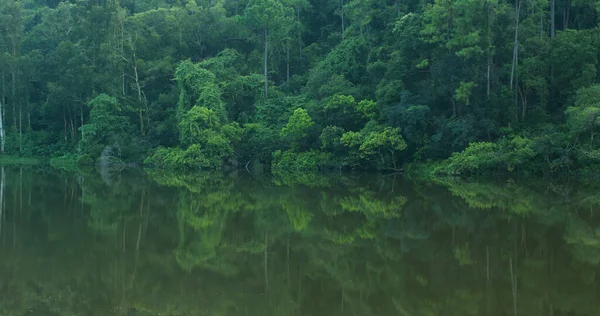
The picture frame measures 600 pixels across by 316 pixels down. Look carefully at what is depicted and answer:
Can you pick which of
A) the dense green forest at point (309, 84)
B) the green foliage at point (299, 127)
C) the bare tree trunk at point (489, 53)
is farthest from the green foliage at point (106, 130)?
the bare tree trunk at point (489, 53)

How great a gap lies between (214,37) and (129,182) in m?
20.5

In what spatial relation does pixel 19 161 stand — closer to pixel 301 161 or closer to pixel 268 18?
pixel 268 18

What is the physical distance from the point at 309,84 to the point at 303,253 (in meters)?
28.3

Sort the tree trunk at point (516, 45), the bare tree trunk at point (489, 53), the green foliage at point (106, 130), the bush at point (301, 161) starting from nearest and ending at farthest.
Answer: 1. the bare tree trunk at point (489, 53)
2. the tree trunk at point (516, 45)
3. the bush at point (301, 161)
4. the green foliage at point (106, 130)

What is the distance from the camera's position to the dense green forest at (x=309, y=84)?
30016 millimetres

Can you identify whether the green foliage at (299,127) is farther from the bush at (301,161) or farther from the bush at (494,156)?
the bush at (494,156)

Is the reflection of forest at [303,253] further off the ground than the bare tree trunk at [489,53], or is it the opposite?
the bare tree trunk at [489,53]

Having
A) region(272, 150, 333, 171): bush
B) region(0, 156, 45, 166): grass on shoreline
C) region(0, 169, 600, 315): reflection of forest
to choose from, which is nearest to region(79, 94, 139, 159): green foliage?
region(0, 156, 45, 166): grass on shoreline

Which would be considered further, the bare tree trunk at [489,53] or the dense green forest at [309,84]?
the bare tree trunk at [489,53]

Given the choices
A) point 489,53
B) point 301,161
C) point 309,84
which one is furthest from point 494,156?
point 309,84

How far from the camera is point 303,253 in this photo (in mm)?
12562

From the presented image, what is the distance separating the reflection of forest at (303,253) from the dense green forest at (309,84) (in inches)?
341

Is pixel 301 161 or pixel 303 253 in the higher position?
pixel 301 161

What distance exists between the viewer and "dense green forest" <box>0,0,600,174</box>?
98.5ft
